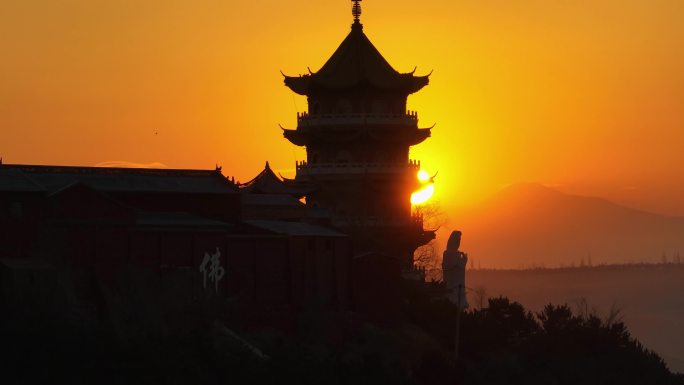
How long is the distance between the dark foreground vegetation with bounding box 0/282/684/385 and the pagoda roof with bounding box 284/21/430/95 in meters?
12.7

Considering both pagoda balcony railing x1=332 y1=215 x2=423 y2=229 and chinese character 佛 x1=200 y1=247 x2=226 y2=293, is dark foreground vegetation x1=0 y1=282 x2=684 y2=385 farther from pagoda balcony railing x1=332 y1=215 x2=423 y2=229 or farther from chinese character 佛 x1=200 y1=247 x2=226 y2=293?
pagoda balcony railing x1=332 y1=215 x2=423 y2=229

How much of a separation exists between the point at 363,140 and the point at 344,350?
25889mm

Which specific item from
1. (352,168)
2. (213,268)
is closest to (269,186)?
(352,168)

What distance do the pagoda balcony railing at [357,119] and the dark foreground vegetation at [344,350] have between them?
37.4 feet

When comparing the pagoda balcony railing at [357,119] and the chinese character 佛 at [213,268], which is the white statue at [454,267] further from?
the pagoda balcony railing at [357,119]

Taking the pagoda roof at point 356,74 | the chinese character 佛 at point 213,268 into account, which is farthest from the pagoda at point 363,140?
the chinese character 佛 at point 213,268

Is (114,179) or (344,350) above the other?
(114,179)

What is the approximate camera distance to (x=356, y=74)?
276 feet

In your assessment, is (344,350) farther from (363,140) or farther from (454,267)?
(363,140)

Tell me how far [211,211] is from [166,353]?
580 inches

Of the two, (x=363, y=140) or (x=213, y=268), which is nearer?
(x=213, y=268)

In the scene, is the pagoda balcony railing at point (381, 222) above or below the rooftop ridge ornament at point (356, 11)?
below

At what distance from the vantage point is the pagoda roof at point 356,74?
83.9m

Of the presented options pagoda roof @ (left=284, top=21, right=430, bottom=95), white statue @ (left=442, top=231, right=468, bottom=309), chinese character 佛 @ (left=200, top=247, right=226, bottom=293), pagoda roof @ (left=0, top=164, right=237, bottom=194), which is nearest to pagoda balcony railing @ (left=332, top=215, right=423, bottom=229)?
pagoda roof @ (left=284, top=21, right=430, bottom=95)
